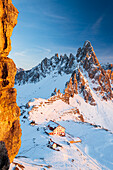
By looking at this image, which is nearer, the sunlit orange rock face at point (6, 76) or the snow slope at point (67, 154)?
the sunlit orange rock face at point (6, 76)

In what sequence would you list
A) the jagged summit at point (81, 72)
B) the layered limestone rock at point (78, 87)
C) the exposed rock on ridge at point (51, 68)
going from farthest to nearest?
the exposed rock on ridge at point (51, 68) < the jagged summit at point (81, 72) < the layered limestone rock at point (78, 87)

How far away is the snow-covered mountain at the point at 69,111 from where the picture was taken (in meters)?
25.0

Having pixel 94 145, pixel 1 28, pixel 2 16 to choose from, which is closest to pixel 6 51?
pixel 1 28

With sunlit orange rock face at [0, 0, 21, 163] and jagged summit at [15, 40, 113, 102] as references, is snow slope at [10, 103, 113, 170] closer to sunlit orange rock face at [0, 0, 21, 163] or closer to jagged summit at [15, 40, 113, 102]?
sunlit orange rock face at [0, 0, 21, 163]

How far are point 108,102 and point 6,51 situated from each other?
106 m

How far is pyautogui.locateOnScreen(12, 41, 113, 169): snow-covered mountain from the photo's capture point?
82.2 feet

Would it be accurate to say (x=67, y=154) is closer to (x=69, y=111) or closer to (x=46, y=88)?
(x=69, y=111)

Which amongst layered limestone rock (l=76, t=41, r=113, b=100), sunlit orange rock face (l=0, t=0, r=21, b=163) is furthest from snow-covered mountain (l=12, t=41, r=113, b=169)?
sunlit orange rock face (l=0, t=0, r=21, b=163)

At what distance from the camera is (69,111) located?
64.7 m

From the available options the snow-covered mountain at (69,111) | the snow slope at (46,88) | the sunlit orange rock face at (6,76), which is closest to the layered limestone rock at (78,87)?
the snow-covered mountain at (69,111)

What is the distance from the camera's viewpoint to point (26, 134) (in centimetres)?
3500

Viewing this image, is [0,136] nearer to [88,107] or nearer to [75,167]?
[75,167]

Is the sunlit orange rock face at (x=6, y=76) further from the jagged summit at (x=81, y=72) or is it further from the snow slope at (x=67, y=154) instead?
the jagged summit at (x=81, y=72)

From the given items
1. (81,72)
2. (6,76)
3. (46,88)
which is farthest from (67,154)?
(81,72)
